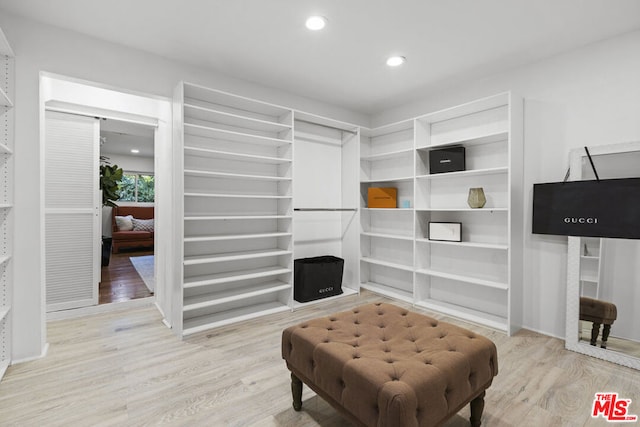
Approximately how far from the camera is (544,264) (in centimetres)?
288

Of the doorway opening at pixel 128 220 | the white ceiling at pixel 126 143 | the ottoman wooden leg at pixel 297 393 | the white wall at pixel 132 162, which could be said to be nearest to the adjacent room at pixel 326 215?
the ottoman wooden leg at pixel 297 393

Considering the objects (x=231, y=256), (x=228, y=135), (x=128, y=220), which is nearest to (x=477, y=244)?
(x=231, y=256)

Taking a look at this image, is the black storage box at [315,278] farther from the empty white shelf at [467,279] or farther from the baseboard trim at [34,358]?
the baseboard trim at [34,358]

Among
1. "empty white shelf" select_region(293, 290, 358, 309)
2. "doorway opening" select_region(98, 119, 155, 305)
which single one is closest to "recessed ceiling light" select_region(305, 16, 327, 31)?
"doorway opening" select_region(98, 119, 155, 305)

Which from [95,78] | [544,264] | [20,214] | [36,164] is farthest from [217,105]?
[544,264]

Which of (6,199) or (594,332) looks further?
(594,332)

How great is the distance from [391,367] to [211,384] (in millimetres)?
1319

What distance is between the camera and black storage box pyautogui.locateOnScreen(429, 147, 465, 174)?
10.9 feet

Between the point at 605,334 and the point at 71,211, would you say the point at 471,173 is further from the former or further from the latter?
the point at 71,211

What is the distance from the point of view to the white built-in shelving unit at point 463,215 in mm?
2922

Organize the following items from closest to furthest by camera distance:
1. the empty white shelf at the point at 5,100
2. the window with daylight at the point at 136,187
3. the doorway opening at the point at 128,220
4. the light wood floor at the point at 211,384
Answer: the light wood floor at the point at 211,384 → the empty white shelf at the point at 5,100 → the doorway opening at the point at 128,220 → the window with daylight at the point at 136,187

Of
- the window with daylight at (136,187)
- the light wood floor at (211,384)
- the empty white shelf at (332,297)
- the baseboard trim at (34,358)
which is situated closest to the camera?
the light wood floor at (211,384)

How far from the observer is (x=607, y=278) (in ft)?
8.00

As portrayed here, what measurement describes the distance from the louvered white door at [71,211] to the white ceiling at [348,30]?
132 centimetres
